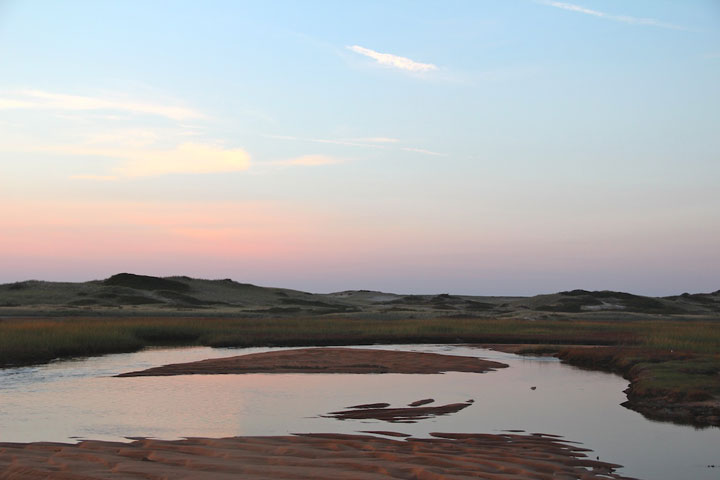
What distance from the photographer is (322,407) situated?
2066 centimetres

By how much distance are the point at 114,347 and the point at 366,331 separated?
54.9 feet

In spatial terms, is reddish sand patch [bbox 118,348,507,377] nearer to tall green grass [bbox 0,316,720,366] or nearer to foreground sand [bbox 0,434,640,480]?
tall green grass [bbox 0,316,720,366]

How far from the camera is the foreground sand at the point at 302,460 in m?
11.4

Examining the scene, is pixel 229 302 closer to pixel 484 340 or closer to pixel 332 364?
pixel 484 340

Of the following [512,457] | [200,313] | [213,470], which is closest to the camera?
[213,470]

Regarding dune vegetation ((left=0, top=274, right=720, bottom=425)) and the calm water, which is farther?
dune vegetation ((left=0, top=274, right=720, bottom=425))

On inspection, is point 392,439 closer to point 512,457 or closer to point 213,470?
point 512,457

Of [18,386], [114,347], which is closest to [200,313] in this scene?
[114,347]

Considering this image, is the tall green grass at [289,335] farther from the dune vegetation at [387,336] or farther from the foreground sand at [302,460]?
the foreground sand at [302,460]

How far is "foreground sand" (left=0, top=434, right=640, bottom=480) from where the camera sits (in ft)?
37.2

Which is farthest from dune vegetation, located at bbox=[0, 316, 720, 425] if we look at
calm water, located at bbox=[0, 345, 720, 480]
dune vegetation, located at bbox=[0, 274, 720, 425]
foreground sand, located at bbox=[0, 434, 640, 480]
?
foreground sand, located at bbox=[0, 434, 640, 480]

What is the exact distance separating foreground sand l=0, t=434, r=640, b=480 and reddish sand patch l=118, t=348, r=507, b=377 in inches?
536

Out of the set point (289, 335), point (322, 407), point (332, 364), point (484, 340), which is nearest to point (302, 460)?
point (322, 407)

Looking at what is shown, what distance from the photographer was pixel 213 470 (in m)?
11.6
